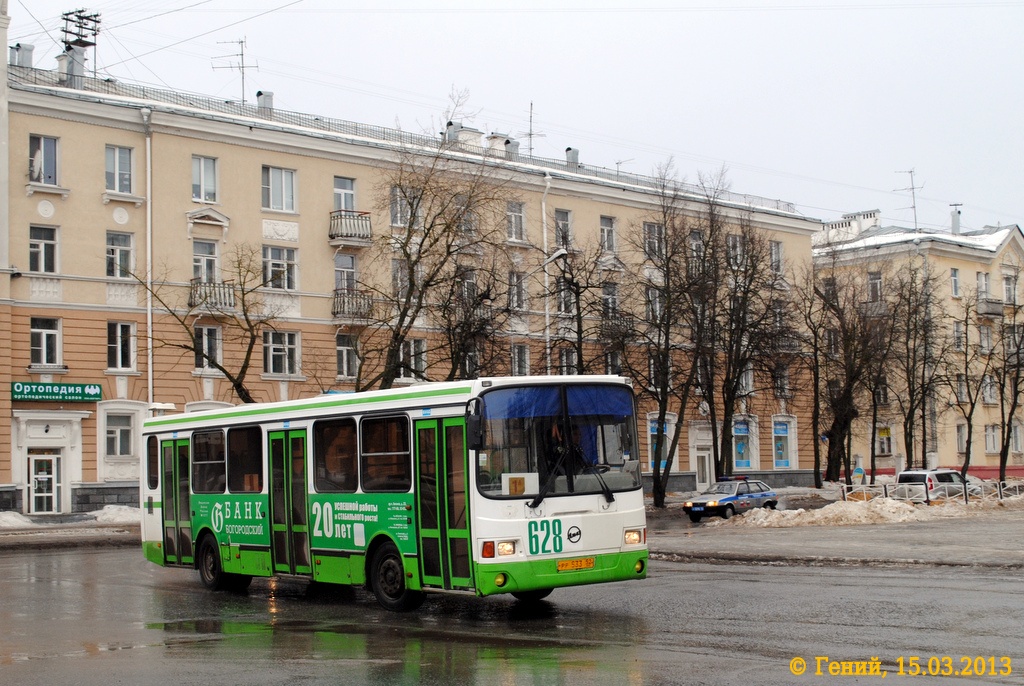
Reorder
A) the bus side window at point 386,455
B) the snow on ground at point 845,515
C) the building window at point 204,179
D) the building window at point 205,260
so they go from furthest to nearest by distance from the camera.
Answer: the building window at point 204,179 < the building window at point 205,260 < the snow on ground at point 845,515 < the bus side window at point 386,455

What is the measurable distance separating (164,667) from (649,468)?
53.5 meters

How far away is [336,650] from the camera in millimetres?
11672

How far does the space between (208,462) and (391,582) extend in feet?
17.8

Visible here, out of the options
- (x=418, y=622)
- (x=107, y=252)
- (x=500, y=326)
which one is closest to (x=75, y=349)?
(x=107, y=252)

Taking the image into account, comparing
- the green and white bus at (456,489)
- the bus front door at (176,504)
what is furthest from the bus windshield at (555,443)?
the bus front door at (176,504)

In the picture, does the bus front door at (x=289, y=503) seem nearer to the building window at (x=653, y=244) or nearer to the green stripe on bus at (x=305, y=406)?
the green stripe on bus at (x=305, y=406)

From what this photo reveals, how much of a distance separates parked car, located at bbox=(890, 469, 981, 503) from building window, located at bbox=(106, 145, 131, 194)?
29.8 m

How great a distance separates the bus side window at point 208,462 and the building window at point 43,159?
25.6 meters

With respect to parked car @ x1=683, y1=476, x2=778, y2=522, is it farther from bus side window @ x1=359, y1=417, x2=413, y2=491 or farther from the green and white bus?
bus side window @ x1=359, y1=417, x2=413, y2=491

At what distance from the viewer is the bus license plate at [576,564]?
43.9 ft

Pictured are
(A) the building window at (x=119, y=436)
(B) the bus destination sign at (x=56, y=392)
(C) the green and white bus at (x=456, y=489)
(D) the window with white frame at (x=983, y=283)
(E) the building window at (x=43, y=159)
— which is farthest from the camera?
(D) the window with white frame at (x=983, y=283)

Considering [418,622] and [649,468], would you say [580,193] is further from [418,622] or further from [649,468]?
[418,622]

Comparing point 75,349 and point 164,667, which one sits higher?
point 75,349

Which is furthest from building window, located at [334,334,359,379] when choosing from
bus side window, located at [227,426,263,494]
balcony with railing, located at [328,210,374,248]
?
bus side window, located at [227,426,263,494]
